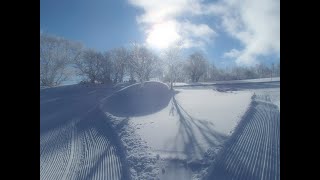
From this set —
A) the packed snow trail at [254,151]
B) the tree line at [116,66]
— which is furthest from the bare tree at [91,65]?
the packed snow trail at [254,151]

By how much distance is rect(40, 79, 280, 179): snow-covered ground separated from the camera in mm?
2512

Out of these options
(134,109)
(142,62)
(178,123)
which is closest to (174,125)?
(178,123)

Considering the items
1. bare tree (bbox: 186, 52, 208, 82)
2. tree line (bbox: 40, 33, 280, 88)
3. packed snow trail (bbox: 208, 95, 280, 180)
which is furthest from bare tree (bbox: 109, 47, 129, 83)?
packed snow trail (bbox: 208, 95, 280, 180)

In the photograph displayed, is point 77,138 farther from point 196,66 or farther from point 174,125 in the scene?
point 196,66

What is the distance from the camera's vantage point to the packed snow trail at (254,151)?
2393 mm

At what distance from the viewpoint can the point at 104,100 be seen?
3121 millimetres

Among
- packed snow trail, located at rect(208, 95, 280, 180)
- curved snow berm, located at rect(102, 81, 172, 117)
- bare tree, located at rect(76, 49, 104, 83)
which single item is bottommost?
packed snow trail, located at rect(208, 95, 280, 180)

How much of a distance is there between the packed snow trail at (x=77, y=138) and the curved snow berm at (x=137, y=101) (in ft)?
0.46

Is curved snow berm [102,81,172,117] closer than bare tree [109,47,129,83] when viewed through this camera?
No

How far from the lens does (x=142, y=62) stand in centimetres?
283

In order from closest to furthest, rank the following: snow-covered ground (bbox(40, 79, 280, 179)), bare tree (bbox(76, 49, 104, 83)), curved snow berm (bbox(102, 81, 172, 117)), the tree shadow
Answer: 1. snow-covered ground (bbox(40, 79, 280, 179))
2. the tree shadow
3. bare tree (bbox(76, 49, 104, 83))
4. curved snow berm (bbox(102, 81, 172, 117))

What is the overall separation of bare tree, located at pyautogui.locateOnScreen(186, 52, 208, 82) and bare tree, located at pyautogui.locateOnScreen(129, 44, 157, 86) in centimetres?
52

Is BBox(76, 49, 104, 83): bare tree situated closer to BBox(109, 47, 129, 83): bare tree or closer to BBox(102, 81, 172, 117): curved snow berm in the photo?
BBox(109, 47, 129, 83): bare tree
